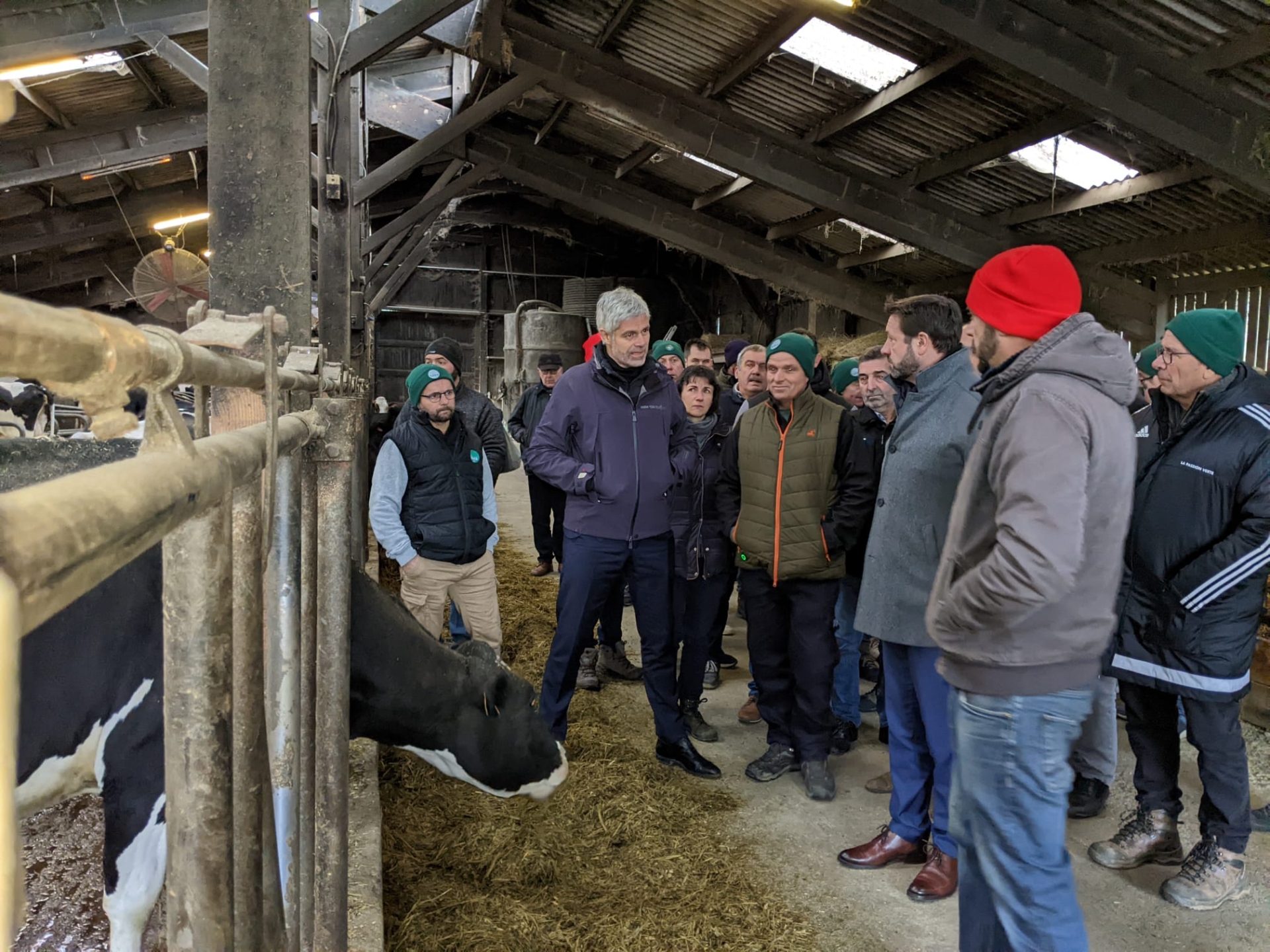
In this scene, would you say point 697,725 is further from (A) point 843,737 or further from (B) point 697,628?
(A) point 843,737

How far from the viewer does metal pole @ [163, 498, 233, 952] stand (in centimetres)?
100

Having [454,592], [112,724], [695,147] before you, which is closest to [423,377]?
[454,592]

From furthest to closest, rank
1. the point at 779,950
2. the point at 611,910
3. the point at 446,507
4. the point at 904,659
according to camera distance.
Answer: the point at 446,507, the point at 904,659, the point at 611,910, the point at 779,950

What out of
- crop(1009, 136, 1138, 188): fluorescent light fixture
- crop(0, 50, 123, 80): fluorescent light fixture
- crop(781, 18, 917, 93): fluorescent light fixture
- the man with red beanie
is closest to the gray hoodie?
the man with red beanie

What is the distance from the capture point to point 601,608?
397 centimetres

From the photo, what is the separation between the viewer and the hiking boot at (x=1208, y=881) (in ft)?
9.85

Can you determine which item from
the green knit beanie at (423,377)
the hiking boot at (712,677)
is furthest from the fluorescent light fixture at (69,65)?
the hiking boot at (712,677)

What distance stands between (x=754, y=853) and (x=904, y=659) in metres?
0.90

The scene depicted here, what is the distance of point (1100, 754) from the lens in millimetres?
3639

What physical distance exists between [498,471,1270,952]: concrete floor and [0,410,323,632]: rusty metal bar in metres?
2.64

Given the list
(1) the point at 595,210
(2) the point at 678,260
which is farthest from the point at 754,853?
(2) the point at 678,260

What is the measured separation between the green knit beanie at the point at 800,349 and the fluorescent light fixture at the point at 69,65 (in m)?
4.97

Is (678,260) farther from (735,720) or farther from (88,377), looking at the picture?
→ (88,377)

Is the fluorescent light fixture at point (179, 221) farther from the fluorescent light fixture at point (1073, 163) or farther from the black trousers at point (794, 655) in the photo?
the black trousers at point (794, 655)
